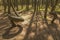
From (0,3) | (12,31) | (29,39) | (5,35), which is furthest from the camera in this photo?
(0,3)

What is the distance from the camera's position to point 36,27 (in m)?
8.11

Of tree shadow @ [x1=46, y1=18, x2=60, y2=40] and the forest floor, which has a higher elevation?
the forest floor

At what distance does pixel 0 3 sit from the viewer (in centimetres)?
1711

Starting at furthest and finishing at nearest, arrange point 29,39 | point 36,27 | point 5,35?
point 36,27 → point 5,35 → point 29,39

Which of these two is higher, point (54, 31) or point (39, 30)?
point (39, 30)

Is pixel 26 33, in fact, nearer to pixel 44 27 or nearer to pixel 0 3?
pixel 44 27

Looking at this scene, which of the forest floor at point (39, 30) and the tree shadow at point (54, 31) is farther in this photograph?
the tree shadow at point (54, 31)

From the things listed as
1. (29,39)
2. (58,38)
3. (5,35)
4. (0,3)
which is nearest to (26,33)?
(29,39)

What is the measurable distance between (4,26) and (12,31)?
1.04 m

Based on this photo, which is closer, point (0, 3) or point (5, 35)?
point (5, 35)

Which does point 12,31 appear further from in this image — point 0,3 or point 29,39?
point 0,3

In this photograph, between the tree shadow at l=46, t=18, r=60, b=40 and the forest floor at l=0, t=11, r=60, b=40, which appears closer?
the forest floor at l=0, t=11, r=60, b=40

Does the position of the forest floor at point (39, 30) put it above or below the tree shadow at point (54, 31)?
above

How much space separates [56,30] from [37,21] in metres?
1.87
